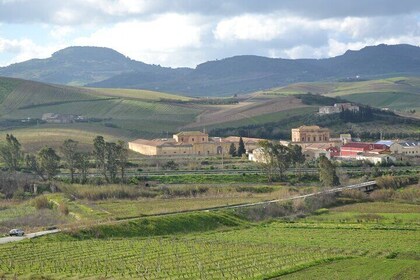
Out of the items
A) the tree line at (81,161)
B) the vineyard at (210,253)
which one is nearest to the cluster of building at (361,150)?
the tree line at (81,161)

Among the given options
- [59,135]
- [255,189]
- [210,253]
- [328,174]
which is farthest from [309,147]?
[210,253]

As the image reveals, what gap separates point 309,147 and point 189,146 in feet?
57.4

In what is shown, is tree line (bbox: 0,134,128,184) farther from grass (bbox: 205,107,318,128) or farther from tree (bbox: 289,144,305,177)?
grass (bbox: 205,107,318,128)

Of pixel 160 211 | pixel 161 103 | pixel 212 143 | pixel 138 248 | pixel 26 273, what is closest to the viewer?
pixel 26 273

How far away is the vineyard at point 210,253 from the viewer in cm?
3275

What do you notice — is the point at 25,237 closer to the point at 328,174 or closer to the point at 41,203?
the point at 41,203

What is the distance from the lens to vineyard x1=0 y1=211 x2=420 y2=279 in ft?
107

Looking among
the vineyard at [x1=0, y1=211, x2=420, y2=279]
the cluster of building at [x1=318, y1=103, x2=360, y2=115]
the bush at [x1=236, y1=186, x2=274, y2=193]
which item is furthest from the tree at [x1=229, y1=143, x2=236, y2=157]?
the vineyard at [x1=0, y1=211, x2=420, y2=279]

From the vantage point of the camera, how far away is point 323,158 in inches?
2906

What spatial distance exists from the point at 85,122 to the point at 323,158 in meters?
82.7

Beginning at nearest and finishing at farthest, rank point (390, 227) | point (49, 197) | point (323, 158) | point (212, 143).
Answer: point (390, 227) < point (49, 197) < point (323, 158) < point (212, 143)

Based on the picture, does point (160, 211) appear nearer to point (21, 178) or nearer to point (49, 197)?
point (49, 197)

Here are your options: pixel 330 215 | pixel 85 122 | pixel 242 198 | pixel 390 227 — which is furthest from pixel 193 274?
pixel 85 122

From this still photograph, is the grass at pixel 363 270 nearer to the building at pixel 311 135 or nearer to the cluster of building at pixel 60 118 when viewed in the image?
the building at pixel 311 135
